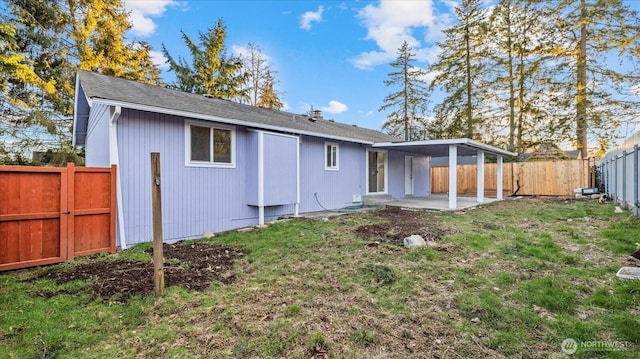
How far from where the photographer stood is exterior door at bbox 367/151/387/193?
1177 cm

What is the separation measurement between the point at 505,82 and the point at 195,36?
20489mm

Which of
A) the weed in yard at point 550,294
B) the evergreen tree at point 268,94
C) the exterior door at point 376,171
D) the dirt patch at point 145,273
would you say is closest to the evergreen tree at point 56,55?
the evergreen tree at point 268,94

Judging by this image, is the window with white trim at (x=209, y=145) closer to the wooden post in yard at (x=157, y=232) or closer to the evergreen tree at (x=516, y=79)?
the wooden post in yard at (x=157, y=232)

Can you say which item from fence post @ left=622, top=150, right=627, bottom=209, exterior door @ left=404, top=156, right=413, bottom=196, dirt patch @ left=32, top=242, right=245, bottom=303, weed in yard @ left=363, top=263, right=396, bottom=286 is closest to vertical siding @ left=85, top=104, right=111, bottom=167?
dirt patch @ left=32, top=242, right=245, bottom=303

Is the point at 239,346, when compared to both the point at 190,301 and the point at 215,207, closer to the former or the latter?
the point at 190,301

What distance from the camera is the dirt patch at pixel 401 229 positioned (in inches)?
235

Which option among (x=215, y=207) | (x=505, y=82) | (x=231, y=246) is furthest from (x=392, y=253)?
(x=505, y=82)

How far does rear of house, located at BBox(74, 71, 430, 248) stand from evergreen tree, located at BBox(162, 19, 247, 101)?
11270 millimetres

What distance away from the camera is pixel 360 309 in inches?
121

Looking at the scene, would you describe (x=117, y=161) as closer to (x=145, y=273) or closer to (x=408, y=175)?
(x=145, y=273)

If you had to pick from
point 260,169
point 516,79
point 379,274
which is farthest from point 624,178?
point 516,79

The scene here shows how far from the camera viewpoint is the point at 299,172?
8.84 meters

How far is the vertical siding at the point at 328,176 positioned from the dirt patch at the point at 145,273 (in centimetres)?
436

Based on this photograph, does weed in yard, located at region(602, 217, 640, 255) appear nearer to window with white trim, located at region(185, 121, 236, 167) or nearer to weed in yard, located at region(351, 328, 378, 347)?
weed in yard, located at region(351, 328, 378, 347)
